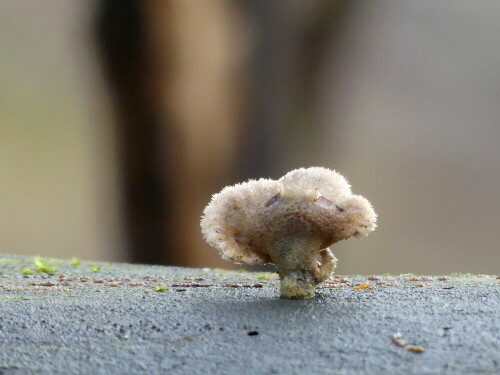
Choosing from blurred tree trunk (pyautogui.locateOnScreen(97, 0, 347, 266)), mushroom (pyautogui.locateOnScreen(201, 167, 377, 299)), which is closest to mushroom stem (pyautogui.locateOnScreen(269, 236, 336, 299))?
mushroom (pyautogui.locateOnScreen(201, 167, 377, 299))

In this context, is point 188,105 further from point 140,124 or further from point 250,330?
point 250,330

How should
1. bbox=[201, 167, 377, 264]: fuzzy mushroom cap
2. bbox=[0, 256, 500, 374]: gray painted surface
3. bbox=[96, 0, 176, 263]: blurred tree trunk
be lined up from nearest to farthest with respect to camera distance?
bbox=[0, 256, 500, 374]: gray painted surface, bbox=[201, 167, 377, 264]: fuzzy mushroom cap, bbox=[96, 0, 176, 263]: blurred tree trunk

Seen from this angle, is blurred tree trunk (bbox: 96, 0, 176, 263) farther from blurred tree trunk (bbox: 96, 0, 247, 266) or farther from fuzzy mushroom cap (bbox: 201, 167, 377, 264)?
fuzzy mushroom cap (bbox: 201, 167, 377, 264)

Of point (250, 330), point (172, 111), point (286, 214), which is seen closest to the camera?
point (250, 330)

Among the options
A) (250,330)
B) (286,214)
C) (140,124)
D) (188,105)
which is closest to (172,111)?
(188,105)

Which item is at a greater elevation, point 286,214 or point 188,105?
point 188,105

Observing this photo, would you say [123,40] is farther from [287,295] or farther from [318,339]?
[318,339]

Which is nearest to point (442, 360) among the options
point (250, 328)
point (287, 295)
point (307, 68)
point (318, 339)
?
point (318, 339)
